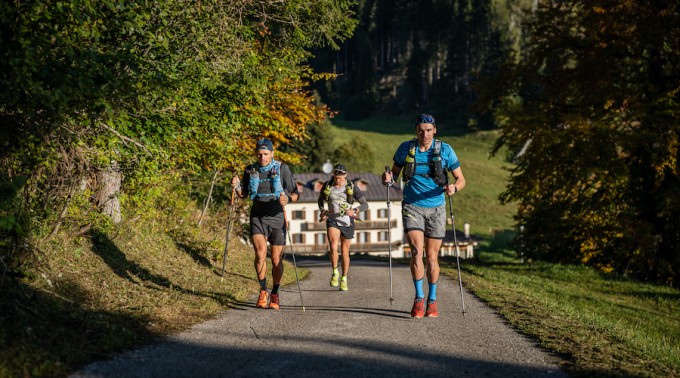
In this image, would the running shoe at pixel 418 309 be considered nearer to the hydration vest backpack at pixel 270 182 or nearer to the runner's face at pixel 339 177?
the hydration vest backpack at pixel 270 182

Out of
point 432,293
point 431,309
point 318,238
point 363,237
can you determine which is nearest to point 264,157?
point 432,293

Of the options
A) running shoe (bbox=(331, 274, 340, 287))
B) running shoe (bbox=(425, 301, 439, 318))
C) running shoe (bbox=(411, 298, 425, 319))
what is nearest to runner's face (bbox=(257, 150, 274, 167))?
running shoe (bbox=(411, 298, 425, 319))

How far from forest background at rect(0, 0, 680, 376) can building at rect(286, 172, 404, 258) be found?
46.3 m

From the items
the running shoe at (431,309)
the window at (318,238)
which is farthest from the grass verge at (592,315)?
the window at (318,238)

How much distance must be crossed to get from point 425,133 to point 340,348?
3356 mm

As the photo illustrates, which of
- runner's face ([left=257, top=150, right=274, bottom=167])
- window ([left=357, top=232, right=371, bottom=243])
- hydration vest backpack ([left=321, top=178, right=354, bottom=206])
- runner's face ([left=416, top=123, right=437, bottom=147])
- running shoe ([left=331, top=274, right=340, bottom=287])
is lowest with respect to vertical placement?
window ([left=357, top=232, right=371, bottom=243])

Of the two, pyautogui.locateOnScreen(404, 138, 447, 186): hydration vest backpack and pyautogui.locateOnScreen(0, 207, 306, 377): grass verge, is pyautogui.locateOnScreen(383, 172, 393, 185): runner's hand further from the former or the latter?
pyautogui.locateOnScreen(0, 207, 306, 377): grass verge

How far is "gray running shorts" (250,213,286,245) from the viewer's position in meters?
9.98

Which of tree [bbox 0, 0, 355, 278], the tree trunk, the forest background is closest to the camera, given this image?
tree [bbox 0, 0, 355, 278]

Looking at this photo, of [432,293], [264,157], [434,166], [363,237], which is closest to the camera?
[434,166]

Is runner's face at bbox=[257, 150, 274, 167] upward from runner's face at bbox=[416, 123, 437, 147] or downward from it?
downward

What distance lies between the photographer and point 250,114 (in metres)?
13.8

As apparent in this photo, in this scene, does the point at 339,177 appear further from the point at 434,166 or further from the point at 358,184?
the point at 358,184

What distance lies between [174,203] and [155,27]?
709cm
